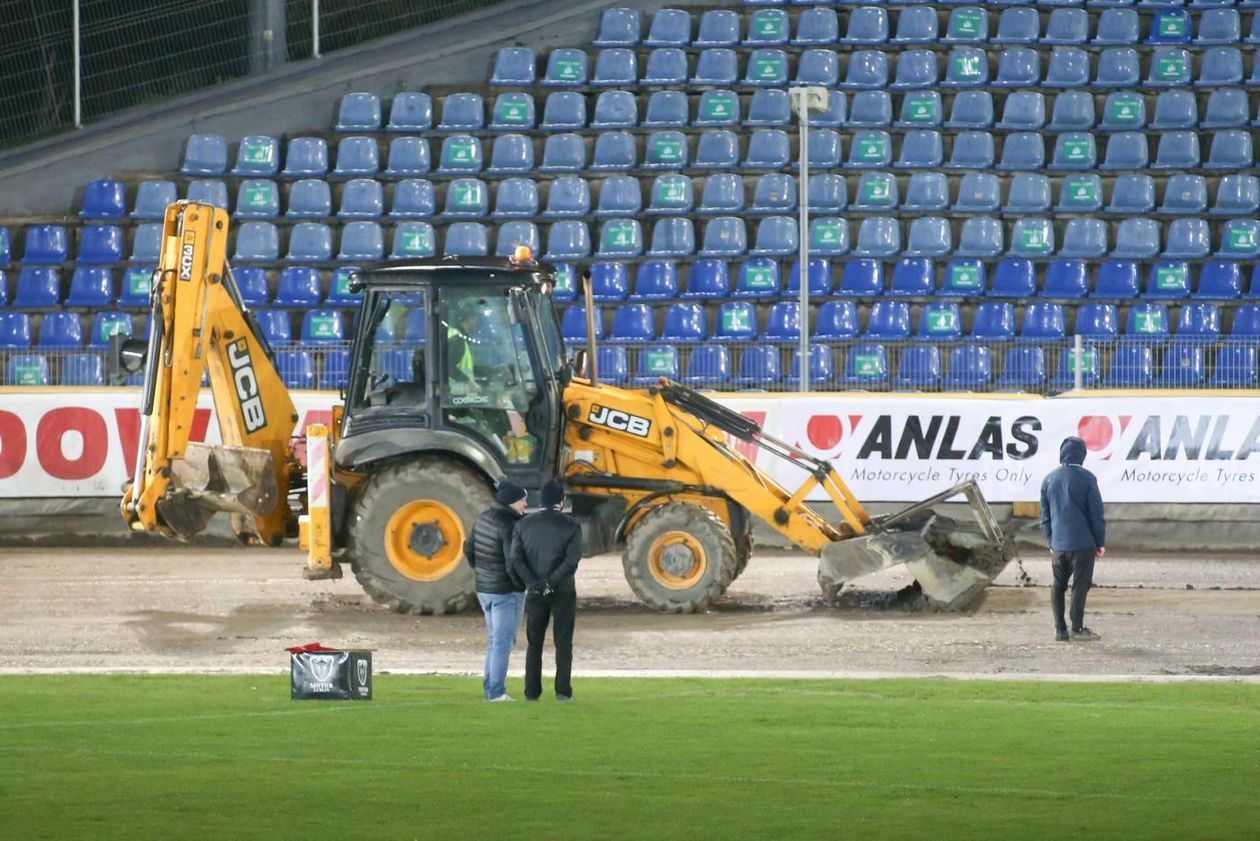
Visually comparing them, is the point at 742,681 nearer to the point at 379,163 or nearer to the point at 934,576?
the point at 934,576

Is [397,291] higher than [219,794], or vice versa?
[397,291]

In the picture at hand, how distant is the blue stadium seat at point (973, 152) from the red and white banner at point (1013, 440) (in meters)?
6.67

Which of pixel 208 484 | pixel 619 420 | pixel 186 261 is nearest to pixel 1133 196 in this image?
pixel 619 420

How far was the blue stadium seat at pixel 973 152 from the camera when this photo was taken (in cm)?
2872

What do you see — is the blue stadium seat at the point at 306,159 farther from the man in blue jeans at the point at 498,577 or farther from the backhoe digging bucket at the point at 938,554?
the man in blue jeans at the point at 498,577

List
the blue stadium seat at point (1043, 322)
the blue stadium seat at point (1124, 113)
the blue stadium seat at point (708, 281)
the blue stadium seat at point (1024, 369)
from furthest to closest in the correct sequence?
1. the blue stadium seat at point (1124, 113)
2. the blue stadium seat at point (708, 281)
3. the blue stadium seat at point (1043, 322)
4. the blue stadium seat at point (1024, 369)

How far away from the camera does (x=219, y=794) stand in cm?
985

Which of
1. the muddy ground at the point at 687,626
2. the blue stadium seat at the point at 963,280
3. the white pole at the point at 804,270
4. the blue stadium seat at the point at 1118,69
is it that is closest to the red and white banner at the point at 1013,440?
the white pole at the point at 804,270

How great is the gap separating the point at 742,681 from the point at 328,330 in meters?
14.0

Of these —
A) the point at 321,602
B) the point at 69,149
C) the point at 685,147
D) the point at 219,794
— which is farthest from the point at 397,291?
the point at 69,149

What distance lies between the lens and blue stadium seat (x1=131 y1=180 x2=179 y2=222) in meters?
29.0

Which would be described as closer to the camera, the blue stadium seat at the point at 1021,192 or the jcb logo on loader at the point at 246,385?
the jcb logo on loader at the point at 246,385

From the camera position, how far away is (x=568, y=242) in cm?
2788

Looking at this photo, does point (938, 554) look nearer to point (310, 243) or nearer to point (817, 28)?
point (310, 243)
